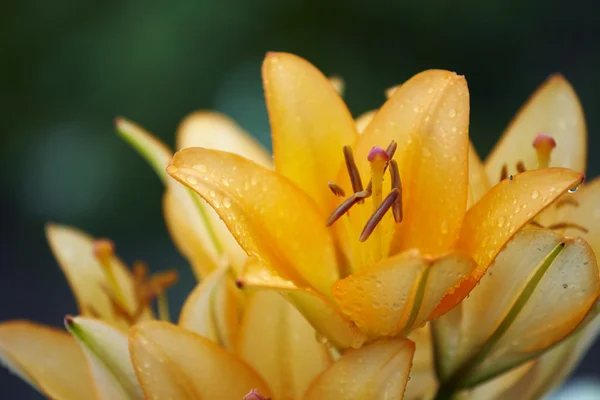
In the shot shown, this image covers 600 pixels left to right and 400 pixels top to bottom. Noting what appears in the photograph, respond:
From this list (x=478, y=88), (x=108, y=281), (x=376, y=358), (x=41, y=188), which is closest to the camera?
(x=376, y=358)

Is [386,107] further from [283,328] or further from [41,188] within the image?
[41,188]

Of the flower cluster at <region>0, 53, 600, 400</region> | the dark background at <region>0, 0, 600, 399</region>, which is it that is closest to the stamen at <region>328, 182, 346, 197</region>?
the flower cluster at <region>0, 53, 600, 400</region>

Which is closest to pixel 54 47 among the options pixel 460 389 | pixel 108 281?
pixel 108 281

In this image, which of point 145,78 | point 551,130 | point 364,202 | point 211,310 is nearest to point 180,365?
point 211,310

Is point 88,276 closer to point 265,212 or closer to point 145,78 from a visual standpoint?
point 265,212

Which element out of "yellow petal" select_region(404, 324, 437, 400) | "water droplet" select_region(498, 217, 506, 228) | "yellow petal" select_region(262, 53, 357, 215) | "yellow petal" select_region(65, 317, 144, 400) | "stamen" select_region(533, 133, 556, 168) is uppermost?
"yellow petal" select_region(262, 53, 357, 215)

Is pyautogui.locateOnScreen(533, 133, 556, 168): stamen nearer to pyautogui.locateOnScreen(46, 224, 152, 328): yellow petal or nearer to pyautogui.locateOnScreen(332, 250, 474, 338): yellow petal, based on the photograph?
pyautogui.locateOnScreen(332, 250, 474, 338): yellow petal

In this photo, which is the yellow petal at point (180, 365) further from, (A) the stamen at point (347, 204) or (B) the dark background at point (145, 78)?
(B) the dark background at point (145, 78)
